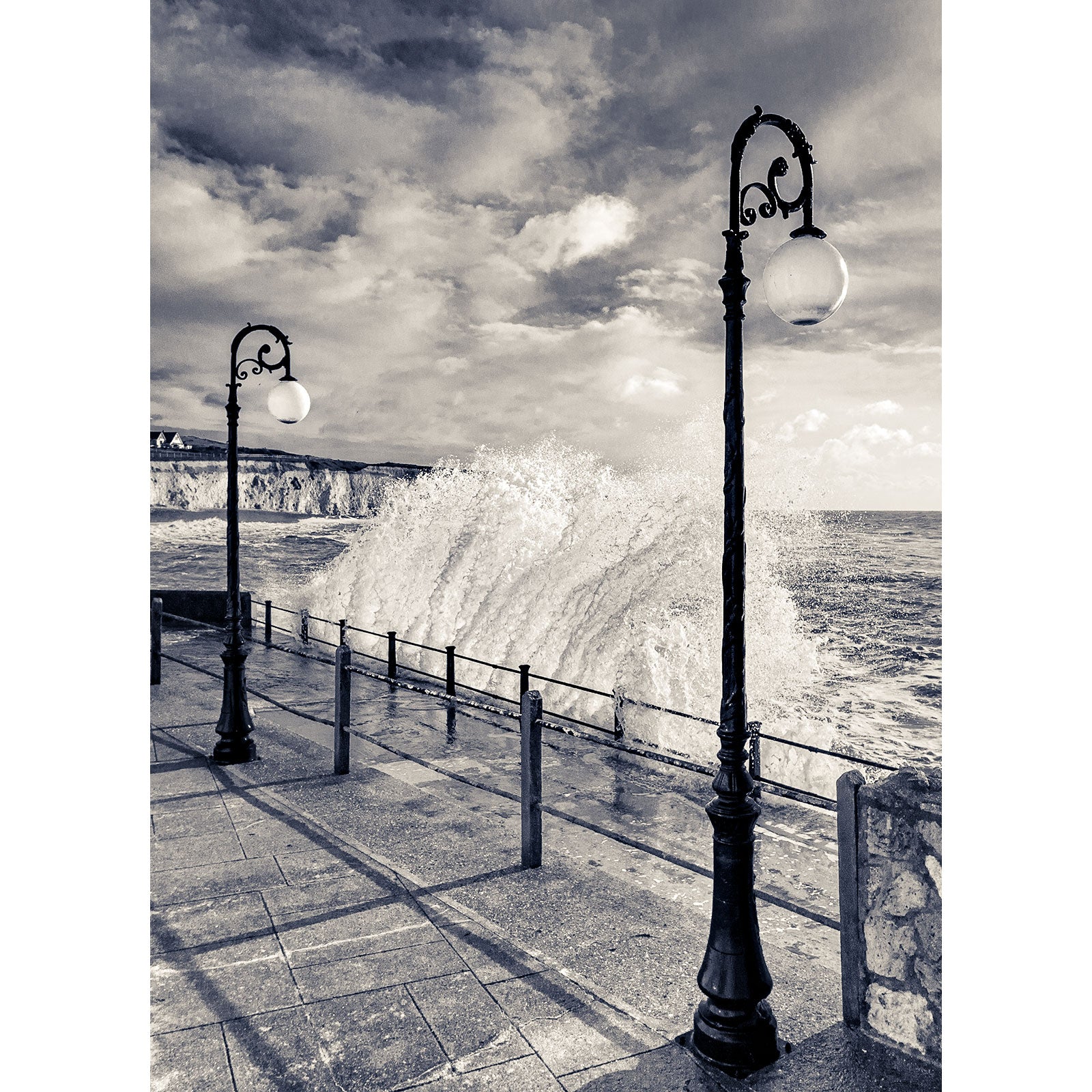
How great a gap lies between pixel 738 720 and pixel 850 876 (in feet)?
2.14

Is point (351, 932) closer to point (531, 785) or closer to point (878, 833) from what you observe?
point (531, 785)

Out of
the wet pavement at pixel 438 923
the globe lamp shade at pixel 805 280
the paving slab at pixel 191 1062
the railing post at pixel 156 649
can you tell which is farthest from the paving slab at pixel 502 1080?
the railing post at pixel 156 649

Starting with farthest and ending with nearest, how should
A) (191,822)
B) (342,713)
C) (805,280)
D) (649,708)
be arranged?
1. (649,708)
2. (342,713)
3. (191,822)
4. (805,280)

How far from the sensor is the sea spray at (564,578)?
24844 mm

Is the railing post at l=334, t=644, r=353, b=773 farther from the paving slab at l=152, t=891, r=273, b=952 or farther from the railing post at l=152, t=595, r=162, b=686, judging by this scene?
the railing post at l=152, t=595, r=162, b=686

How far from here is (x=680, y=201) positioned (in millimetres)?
22375

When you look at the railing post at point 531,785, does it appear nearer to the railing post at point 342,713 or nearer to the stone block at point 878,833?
the stone block at point 878,833

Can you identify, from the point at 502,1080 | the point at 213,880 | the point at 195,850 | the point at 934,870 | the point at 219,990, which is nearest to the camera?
the point at 934,870

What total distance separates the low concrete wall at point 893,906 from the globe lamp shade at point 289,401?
5.77 m

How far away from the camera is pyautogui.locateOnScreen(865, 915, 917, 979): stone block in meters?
2.73

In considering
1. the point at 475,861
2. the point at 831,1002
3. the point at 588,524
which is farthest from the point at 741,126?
the point at 588,524

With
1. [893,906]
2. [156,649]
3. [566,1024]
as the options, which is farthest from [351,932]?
[156,649]

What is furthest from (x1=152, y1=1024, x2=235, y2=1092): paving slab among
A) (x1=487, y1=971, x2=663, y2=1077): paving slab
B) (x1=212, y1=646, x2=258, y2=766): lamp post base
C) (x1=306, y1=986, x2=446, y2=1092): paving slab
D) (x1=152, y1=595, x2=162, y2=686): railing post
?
(x1=152, y1=595, x2=162, y2=686): railing post

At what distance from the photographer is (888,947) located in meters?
2.78
